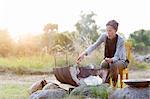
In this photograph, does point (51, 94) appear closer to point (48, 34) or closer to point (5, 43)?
point (5, 43)

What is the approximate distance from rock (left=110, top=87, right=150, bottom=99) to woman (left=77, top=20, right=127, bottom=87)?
900 mm

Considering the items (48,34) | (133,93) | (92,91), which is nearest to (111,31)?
(92,91)

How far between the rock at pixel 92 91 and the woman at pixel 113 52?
→ 482 mm

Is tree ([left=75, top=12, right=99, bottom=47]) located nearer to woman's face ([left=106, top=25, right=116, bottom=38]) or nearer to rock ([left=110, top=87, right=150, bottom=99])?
woman's face ([left=106, top=25, right=116, bottom=38])

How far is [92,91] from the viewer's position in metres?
5.09

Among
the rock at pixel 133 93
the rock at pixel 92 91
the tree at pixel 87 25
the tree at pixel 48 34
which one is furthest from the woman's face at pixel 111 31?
the tree at pixel 87 25

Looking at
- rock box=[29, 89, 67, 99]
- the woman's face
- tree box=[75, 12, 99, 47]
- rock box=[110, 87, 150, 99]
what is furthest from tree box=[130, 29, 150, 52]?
rock box=[110, 87, 150, 99]

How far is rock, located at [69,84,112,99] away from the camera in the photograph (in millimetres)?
5035

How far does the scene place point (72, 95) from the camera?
202 inches

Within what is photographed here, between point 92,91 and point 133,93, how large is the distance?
0.70 metres

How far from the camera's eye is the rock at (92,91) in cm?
504

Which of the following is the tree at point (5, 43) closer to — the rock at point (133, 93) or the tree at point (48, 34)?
the tree at point (48, 34)

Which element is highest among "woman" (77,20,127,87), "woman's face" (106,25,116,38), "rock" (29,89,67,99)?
"woman's face" (106,25,116,38)

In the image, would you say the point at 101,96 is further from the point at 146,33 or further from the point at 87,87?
the point at 146,33
